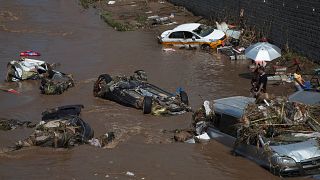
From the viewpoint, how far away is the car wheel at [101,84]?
17.7 meters

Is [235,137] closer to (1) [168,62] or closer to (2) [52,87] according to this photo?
(2) [52,87]

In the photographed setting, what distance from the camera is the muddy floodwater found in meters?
11.8

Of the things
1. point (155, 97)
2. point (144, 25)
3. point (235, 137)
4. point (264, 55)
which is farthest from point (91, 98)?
point (144, 25)

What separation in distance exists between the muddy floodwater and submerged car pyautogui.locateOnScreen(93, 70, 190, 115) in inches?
10.6

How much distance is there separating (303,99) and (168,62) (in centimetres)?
1129

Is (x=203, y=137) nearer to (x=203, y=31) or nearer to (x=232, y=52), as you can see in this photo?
(x=232, y=52)

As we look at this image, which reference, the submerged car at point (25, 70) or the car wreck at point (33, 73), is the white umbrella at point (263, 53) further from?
the submerged car at point (25, 70)

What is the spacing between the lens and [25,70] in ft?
68.6

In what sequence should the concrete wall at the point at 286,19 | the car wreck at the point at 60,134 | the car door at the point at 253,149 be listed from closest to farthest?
the car door at the point at 253,149
the car wreck at the point at 60,134
the concrete wall at the point at 286,19

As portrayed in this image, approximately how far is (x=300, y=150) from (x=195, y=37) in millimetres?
15691

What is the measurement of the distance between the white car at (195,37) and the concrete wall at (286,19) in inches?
82.4

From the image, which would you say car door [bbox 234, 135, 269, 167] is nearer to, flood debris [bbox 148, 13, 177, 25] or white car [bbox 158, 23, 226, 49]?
white car [bbox 158, 23, 226, 49]

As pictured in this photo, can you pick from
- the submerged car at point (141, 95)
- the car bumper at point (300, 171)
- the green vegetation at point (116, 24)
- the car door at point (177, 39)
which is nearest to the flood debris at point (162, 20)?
the green vegetation at point (116, 24)

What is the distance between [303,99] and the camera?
12781 millimetres
